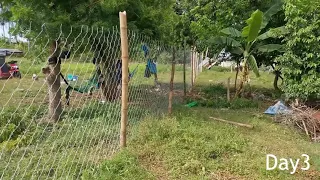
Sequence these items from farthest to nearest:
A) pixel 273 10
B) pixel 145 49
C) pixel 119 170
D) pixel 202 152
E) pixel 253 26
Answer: pixel 273 10 → pixel 253 26 → pixel 145 49 → pixel 202 152 → pixel 119 170

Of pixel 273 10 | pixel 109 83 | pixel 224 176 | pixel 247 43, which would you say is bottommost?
pixel 224 176

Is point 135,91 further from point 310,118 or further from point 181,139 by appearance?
point 310,118

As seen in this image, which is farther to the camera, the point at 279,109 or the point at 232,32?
the point at 232,32

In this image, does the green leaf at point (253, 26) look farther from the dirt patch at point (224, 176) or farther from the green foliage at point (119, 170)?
the green foliage at point (119, 170)

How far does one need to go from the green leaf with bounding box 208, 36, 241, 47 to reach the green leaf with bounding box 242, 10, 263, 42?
0.64 m

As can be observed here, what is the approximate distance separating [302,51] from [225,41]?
7.89ft

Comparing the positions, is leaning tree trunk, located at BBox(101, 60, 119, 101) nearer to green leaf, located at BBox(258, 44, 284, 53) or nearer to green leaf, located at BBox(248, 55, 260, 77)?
green leaf, located at BBox(248, 55, 260, 77)

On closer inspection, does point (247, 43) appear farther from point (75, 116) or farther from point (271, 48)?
point (75, 116)

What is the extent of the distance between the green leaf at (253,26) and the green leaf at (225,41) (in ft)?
2.09

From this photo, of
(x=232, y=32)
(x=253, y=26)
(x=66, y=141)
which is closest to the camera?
(x=66, y=141)

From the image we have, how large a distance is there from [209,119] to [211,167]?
245 cm

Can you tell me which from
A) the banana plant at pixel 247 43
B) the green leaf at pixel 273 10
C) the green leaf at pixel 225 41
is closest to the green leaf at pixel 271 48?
the banana plant at pixel 247 43

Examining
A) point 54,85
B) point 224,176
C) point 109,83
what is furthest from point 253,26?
point 224,176

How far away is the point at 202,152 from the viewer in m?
3.92
